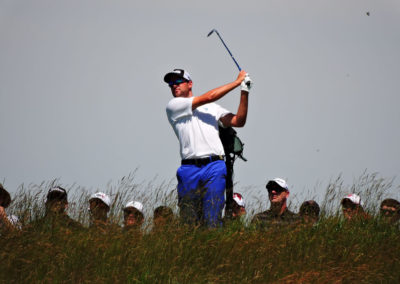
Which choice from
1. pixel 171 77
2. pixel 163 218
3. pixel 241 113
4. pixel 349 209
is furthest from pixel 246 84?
pixel 349 209

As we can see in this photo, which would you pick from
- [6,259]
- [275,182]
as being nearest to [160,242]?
[6,259]

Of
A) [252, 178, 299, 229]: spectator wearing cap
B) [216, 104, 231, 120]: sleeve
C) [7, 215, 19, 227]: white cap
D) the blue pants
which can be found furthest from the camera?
[252, 178, 299, 229]: spectator wearing cap

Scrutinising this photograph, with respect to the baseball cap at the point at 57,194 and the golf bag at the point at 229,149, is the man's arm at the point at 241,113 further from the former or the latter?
the baseball cap at the point at 57,194

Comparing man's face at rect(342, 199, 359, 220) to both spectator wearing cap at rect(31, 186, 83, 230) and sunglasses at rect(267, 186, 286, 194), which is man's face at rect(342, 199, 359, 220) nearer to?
sunglasses at rect(267, 186, 286, 194)

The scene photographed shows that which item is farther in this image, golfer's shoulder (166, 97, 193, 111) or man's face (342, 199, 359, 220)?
man's face (342, 199, 359, 220)

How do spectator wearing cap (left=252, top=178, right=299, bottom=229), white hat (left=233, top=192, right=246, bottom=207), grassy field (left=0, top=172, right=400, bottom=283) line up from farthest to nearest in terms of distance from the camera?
white hat (left=233, top=192, right=246, bottom=207) → spectator wearing cap (left=252, top=178, right=299, bottom=229) → grassy field (left=0, top=172, right=400, bottom=283)

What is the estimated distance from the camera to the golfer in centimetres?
665

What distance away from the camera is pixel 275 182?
8.34 metres

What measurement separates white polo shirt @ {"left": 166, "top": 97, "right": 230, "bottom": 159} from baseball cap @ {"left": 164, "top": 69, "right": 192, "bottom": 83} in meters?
0.27

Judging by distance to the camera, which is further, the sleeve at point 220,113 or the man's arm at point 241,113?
the sleeve at point 220,113

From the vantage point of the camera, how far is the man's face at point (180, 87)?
7059 millimetres

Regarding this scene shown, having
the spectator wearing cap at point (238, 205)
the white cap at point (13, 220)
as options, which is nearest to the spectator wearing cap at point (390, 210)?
the spectator wearing cap at point (238, 205)

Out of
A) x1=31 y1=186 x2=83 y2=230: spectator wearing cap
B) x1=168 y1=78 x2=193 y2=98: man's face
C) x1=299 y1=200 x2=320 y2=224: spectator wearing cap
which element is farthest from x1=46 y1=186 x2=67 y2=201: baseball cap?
x1=299 y1=200 x2=320 y2=224: spectator wearing cap

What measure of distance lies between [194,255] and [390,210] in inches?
114
